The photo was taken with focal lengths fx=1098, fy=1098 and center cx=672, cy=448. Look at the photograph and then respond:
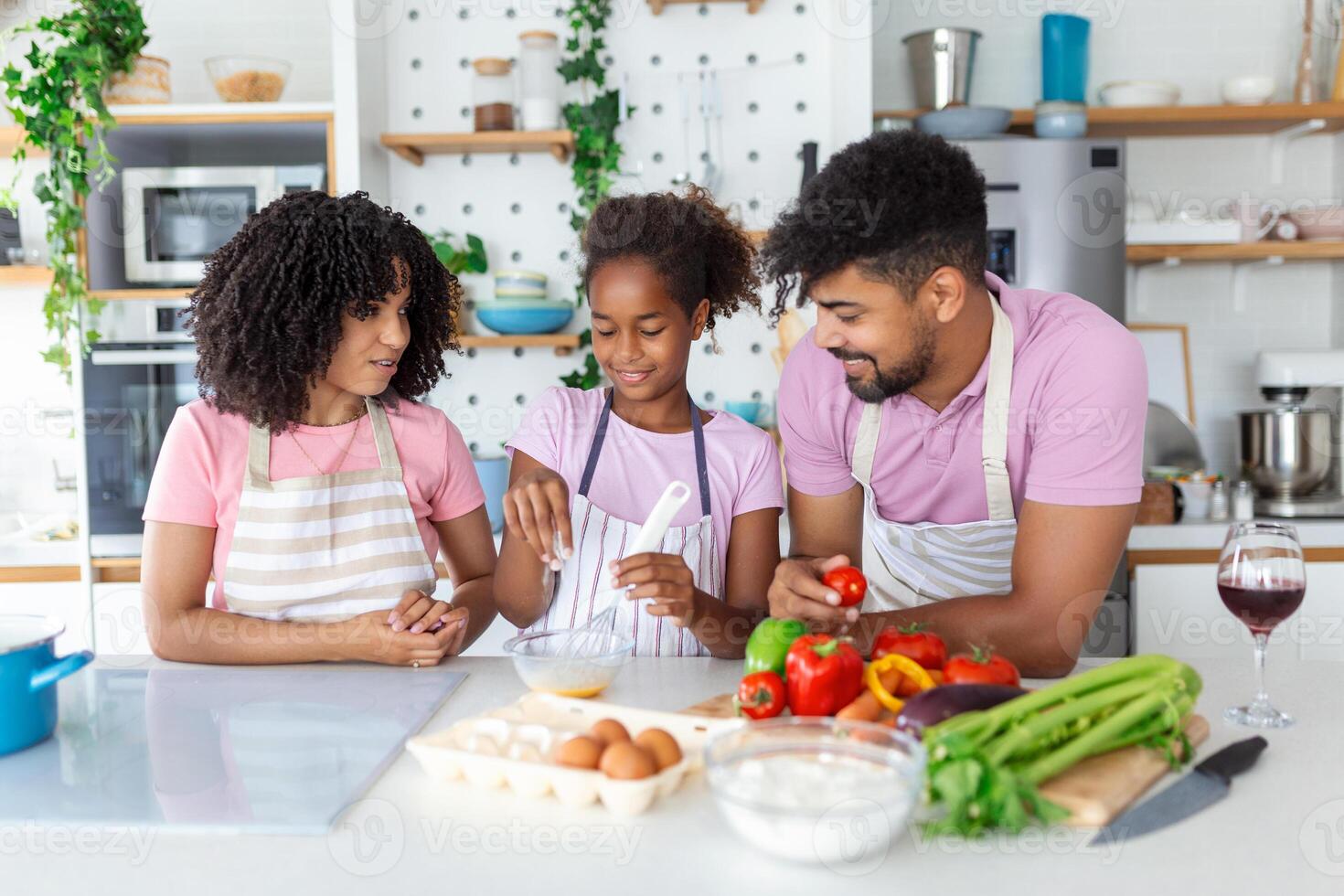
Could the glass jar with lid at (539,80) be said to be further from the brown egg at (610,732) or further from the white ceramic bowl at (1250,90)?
the brown egg at (610,732)

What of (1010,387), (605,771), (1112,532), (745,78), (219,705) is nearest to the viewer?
(605,771)

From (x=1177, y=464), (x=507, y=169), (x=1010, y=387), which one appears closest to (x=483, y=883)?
(x=1010, y=387)

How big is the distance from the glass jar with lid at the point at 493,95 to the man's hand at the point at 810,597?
1.98 metres

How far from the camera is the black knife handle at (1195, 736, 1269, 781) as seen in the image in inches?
37.1

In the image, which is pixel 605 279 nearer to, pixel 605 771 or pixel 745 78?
pixel 605 771

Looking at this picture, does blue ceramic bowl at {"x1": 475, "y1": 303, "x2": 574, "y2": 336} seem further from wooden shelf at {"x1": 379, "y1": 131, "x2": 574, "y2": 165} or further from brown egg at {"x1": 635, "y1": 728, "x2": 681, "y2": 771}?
brown egg at {"x1": 635, "y1": 728, "x2": 681, "y2": 771}

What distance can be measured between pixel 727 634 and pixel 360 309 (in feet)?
2.20

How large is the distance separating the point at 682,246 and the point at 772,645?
2.30 feet

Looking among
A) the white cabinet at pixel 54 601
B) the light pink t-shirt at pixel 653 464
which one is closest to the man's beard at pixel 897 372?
the light pink t-shirt at pixel 653 464

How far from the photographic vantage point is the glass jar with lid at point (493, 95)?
295 centimetres

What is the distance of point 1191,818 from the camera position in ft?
2.89

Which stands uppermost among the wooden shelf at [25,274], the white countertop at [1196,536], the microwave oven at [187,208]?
the microwave oven at [187,208]

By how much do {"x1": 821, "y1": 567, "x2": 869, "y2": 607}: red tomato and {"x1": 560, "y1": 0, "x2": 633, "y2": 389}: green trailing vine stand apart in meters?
1.82

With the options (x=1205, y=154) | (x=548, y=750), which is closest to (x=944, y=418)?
(x=548, y=750)
